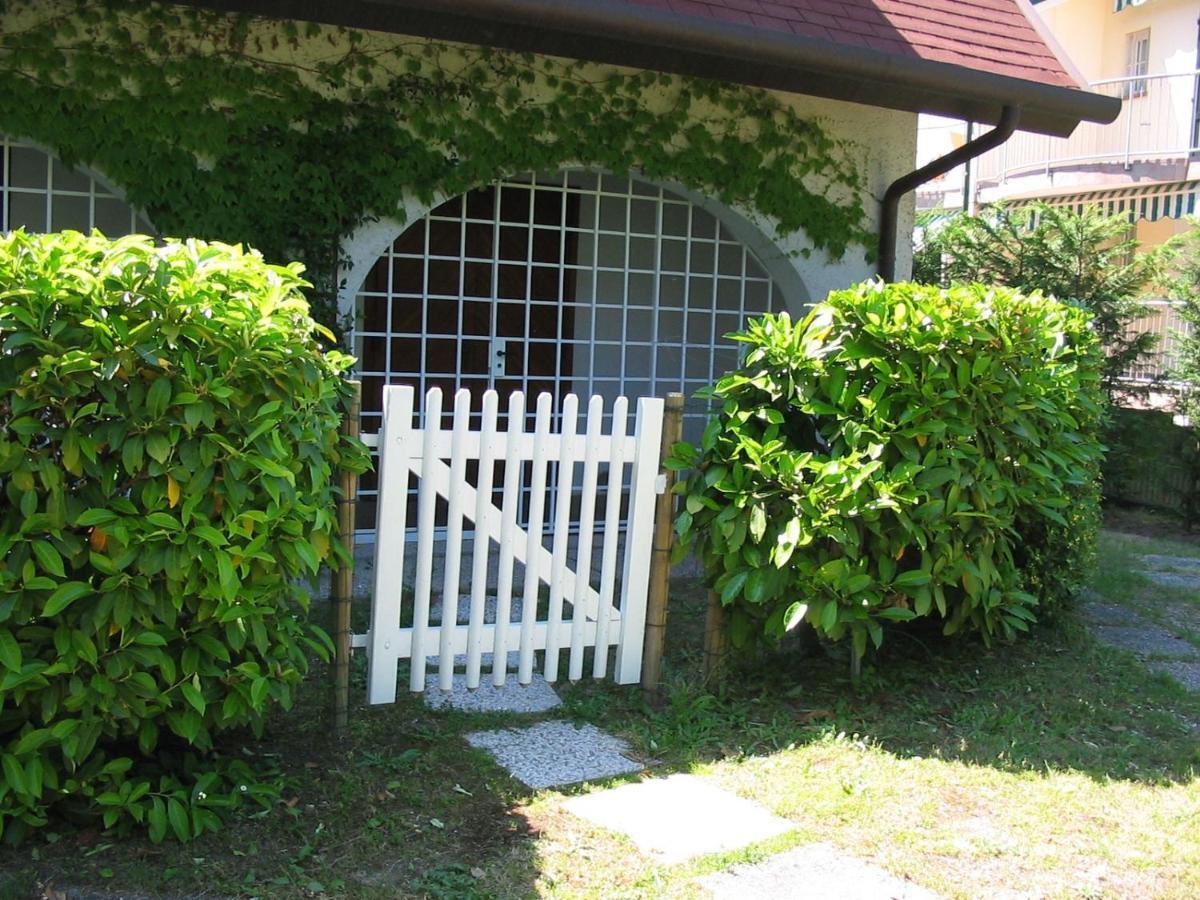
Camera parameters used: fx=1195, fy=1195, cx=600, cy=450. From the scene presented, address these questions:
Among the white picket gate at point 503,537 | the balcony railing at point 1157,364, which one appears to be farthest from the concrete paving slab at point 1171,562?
the white picket gate at point 503,537

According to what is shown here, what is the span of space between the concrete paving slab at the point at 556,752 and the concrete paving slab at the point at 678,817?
0.58 feet

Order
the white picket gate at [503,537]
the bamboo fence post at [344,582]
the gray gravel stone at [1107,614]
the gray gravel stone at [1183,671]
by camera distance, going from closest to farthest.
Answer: the bamboo fence post at [344,582] → the white picket gate at [503,537] → the gray gravel stone at [1183,671] → the gray gravel stone at [1107,614]

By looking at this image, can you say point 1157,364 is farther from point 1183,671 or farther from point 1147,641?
point 1183,671

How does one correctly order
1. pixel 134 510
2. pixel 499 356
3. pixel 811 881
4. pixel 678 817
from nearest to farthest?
pixel 134 510
pixel 811 881
pixel 678 817
pixel 499 356

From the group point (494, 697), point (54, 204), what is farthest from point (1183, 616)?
point (54, 204)

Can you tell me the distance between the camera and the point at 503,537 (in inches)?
181

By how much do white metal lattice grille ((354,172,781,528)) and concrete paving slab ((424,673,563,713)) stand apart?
3.55m

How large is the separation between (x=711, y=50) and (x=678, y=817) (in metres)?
4.33

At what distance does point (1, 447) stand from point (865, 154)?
653 centimetres

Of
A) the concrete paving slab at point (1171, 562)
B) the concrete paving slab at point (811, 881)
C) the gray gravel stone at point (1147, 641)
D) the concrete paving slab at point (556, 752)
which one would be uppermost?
the concrete paving slab at point (1171, 562)

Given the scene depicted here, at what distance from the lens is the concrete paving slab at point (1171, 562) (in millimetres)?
8938

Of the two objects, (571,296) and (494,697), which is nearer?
(494,697)

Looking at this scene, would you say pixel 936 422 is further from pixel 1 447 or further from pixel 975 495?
pixel 1 447

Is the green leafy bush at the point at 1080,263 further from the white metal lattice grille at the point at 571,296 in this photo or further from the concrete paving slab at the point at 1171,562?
the white metal lattice grille at the point at 571,296
